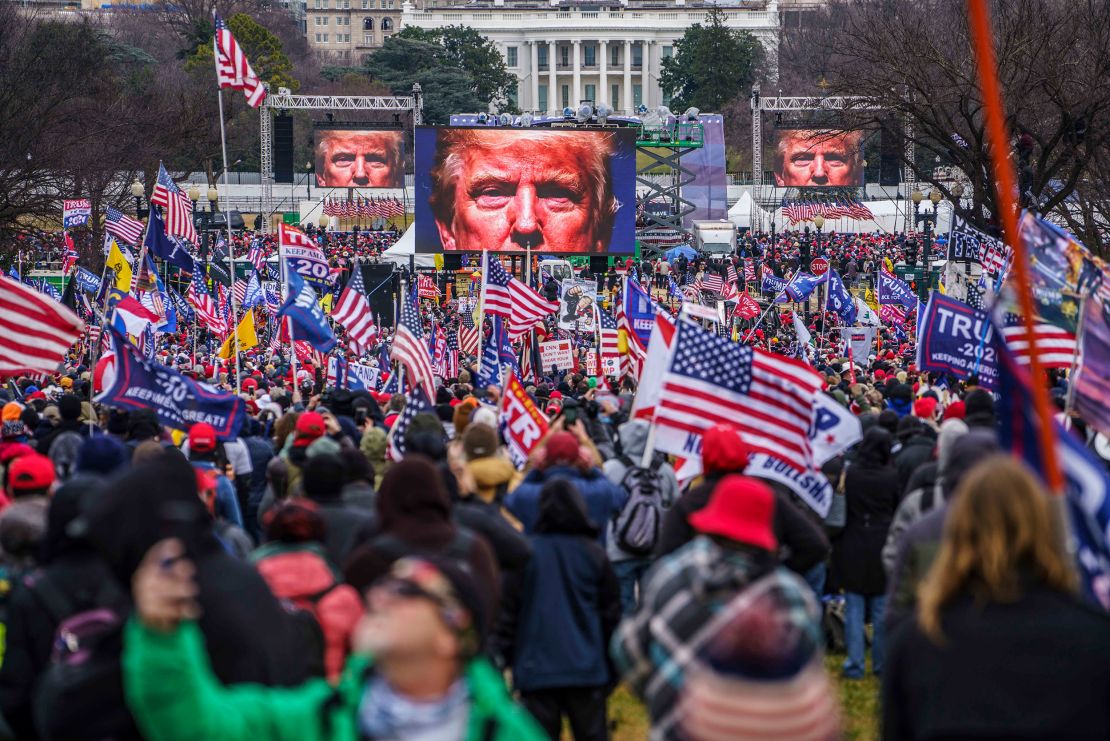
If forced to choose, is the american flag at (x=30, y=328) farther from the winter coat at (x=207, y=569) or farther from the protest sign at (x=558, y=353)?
the protest sign at (x=558, y=353)

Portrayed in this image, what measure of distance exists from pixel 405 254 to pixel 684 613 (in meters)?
48.7

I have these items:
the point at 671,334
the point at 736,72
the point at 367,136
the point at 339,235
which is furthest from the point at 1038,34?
the point at 736,72

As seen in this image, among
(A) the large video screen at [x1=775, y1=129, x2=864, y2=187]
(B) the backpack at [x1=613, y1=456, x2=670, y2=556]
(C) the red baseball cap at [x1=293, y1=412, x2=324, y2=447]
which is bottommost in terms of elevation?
(B) the backpack at [x1=613, y1=456, x2=670, y2=556]

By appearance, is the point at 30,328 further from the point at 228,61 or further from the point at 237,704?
the point at 228,61

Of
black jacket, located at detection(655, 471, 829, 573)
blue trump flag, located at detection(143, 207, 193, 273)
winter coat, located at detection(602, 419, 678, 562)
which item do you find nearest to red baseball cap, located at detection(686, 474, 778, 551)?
black jacket, located at detection(655, 471, 829, 573)

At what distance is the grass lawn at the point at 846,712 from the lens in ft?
26.6

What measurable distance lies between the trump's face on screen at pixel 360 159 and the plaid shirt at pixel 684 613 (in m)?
70.7

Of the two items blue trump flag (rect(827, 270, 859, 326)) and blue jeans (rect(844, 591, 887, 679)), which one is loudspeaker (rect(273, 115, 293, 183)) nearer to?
blue trump flag (rect(827, 270, 859, 326))

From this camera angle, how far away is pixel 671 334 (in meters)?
10.2

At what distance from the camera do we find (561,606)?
635cm

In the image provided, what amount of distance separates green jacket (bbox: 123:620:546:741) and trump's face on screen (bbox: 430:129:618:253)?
4464cm

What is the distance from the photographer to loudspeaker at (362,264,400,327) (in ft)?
116

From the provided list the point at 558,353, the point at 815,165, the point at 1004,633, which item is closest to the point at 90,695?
the point at 1004,633

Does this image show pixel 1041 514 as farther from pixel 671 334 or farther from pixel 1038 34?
pixel 1038 34
